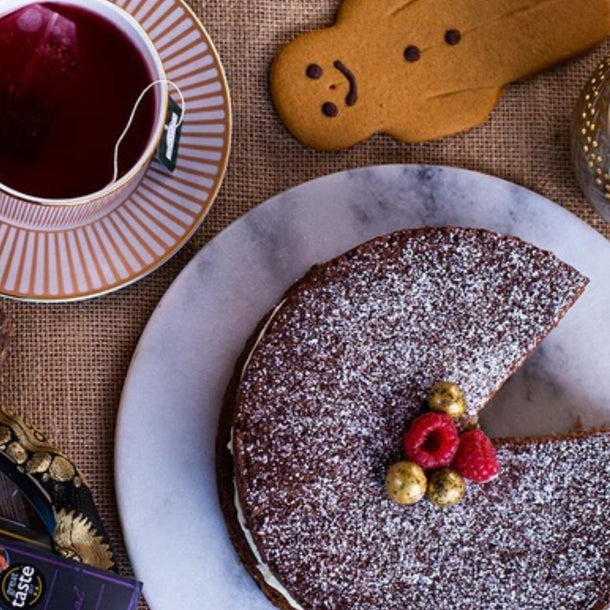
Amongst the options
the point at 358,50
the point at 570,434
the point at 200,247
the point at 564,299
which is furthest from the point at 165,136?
the point at 570,434

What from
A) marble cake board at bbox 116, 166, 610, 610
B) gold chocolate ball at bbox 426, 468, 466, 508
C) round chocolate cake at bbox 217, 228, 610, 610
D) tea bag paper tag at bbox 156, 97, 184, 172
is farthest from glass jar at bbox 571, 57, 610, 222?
tea bag paper tag at bbox 156, 97, 184, 172

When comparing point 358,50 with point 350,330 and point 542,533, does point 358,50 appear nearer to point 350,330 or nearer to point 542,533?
point 350,330

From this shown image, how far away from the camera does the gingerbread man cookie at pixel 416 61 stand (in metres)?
2.14

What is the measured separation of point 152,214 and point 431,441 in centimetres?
62

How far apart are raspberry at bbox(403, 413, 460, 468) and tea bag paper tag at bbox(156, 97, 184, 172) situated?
590 millimetres

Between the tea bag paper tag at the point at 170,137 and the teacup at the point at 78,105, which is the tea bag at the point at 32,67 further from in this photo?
the tea bag paper tag at the point at 170,137

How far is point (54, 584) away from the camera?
1.90m

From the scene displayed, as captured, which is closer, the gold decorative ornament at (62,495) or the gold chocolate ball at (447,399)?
the gold chocolate ball at (447,399)

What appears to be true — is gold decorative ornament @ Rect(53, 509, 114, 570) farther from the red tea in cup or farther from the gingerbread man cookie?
the gingerbread man cookie

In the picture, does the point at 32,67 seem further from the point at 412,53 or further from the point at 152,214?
the point at 412,53

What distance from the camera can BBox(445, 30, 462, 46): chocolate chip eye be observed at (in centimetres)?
216

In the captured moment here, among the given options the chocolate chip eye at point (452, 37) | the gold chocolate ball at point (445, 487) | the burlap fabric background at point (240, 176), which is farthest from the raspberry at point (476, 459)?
the chocolate chip eye at point (452, 37)

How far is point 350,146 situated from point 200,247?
34 centimetres

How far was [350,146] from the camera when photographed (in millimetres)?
2166
